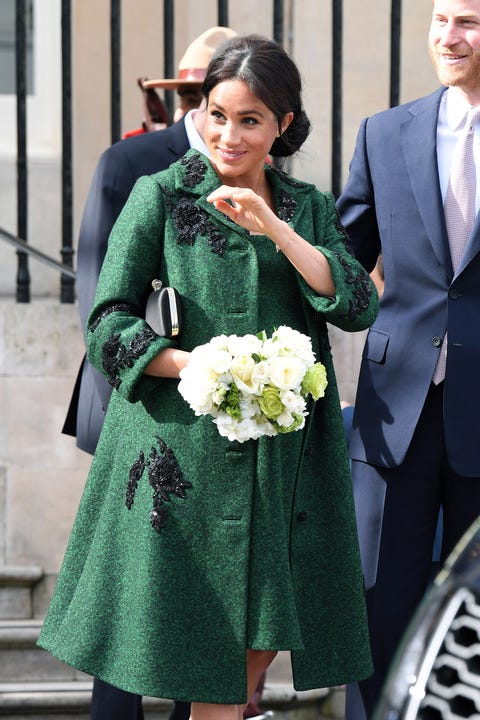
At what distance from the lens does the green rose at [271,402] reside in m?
3.24

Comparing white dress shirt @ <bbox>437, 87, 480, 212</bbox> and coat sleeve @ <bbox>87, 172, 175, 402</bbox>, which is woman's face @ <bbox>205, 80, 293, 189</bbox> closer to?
coat sleeve @ <bbox>87, 172, 175, 402</bbox>

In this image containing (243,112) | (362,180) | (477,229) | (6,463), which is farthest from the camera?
(6,463)

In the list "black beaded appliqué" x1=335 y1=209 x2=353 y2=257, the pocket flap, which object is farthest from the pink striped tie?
"black beaded appliqué" x1=335 y1=209 x2=353 y2=257

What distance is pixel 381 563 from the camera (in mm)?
4090

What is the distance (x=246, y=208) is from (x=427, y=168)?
78 cm

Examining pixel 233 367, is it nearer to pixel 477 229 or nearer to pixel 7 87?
pixel 477 229

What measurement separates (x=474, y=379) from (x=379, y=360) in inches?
10.6

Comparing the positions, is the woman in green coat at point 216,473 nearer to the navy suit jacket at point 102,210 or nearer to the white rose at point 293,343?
the white rose at point 293,343

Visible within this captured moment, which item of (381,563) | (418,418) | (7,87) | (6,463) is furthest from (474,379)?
(7,87)

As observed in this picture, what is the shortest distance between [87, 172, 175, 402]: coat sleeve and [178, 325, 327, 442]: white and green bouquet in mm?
161

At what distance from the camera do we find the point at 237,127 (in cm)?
345

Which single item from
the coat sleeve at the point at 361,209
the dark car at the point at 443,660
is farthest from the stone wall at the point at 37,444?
the dark car at the point at 443,660

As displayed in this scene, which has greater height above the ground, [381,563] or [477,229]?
[477,229]

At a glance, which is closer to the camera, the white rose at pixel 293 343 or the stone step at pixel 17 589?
the white rose at pixel 293 343
